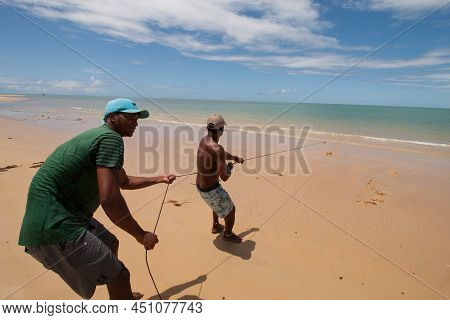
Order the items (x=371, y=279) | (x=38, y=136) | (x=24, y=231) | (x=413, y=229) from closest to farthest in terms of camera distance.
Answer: (x=24, y=231)
(x=371, y=279)
(x=413, y=229)
(x=38, y=136)

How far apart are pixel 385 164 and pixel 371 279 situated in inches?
271

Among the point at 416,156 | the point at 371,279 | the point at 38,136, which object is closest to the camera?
the point at 371,279

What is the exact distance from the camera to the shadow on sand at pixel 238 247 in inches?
166

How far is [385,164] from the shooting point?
962 centimetres

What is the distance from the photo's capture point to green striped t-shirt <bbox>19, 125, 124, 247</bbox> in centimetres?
216

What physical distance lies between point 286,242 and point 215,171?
1511 millimetres

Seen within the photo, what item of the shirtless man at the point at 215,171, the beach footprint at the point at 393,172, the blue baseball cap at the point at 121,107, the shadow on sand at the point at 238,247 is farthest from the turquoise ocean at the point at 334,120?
the blue baseball cap at the point at 121,107

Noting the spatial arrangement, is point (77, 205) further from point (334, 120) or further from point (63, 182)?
point (334, 120)

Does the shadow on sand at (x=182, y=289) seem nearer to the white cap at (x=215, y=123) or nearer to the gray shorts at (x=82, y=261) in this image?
the gray shorts at (x=82, y=261)

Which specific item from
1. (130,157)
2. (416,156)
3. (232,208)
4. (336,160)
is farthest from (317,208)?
(416,156)

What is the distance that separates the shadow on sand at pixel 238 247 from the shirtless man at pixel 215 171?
0.07m

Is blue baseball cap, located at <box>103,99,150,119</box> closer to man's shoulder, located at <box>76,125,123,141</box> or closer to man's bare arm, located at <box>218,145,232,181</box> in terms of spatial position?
man's shoulder, located at <box>76,125,123,141</box>

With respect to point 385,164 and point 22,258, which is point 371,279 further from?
point 385,164

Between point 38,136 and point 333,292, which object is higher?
point 38,136
